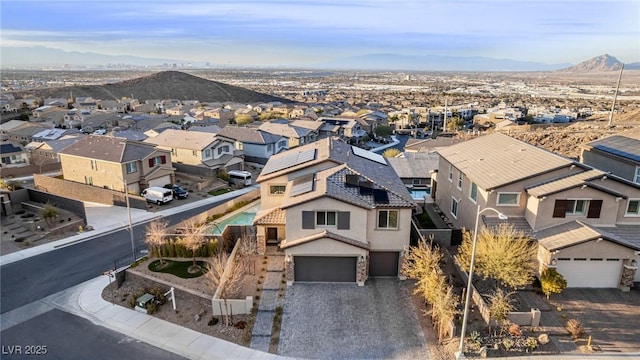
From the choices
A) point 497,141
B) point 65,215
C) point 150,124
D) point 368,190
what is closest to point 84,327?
point 368,190

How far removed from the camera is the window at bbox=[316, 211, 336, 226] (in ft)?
82.8

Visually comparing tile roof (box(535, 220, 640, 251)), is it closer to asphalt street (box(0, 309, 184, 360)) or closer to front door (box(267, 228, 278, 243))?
front door (box(267, 228, 278, 243))

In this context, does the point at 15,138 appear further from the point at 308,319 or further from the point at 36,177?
the point at 308,319

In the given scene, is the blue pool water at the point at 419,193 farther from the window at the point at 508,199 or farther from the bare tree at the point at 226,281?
the bare tree at the point at 226,281

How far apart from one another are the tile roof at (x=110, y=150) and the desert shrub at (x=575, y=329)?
43653 millimetres

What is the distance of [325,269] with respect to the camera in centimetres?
2612

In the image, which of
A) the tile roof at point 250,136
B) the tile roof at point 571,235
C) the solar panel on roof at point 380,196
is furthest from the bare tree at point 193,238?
the tile roof at point 250,136

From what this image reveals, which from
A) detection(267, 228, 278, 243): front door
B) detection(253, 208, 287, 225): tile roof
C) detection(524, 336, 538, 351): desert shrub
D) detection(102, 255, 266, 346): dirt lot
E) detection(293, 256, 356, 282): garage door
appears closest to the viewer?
detection(524, 336, 538, 351): desert shrub

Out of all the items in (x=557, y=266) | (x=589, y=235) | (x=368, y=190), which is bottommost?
(x=557, y=266)

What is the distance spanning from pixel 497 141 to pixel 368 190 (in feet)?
52.3

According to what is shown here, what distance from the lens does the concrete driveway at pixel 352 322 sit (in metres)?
20.0

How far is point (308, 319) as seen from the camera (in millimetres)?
22359

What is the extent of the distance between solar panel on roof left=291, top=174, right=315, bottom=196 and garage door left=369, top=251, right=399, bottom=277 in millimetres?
6197

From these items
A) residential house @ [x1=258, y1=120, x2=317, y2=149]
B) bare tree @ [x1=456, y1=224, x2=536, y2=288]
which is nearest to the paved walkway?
bare tree @ [x1=456, y1=224, x2=536, y2=288]
